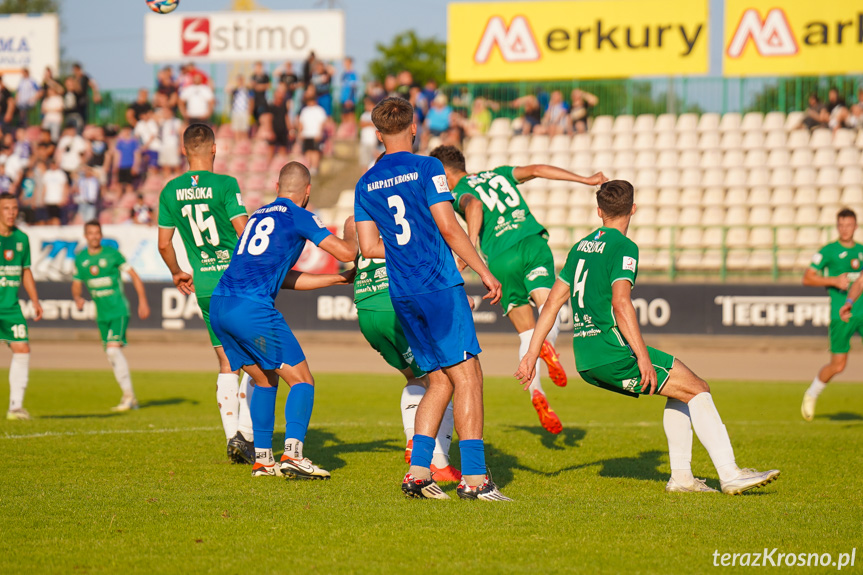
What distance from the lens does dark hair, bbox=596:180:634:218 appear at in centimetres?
643

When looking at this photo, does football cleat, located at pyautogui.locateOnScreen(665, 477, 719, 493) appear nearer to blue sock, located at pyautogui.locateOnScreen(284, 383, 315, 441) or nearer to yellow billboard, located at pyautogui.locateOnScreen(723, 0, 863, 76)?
blue sock, located at pyautogui.locateOnScreen(284, 383, 315, 441)

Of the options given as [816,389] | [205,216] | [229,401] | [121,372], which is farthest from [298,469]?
[816,389]

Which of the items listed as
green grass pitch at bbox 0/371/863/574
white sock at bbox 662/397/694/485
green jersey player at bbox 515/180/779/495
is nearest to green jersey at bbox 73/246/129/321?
green grass pitch at bbox 0/371/863/574

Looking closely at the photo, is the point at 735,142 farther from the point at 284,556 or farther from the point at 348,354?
the point at 284,556

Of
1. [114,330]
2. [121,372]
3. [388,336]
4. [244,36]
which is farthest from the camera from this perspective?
[244,36]

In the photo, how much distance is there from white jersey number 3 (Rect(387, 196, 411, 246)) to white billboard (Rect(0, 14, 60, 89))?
31001 mm

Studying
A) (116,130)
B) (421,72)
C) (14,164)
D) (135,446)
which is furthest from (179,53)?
(421,72)

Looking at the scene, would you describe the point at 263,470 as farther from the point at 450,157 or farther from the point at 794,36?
the point at 794,36

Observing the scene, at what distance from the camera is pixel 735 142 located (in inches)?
1022

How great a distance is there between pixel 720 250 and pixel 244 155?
47.0 ft

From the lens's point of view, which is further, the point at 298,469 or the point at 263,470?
the point at 263,470

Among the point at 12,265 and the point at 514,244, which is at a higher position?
the point at 514,244

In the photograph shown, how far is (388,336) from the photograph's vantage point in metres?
7.11

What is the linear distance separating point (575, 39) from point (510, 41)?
1.91 metres
